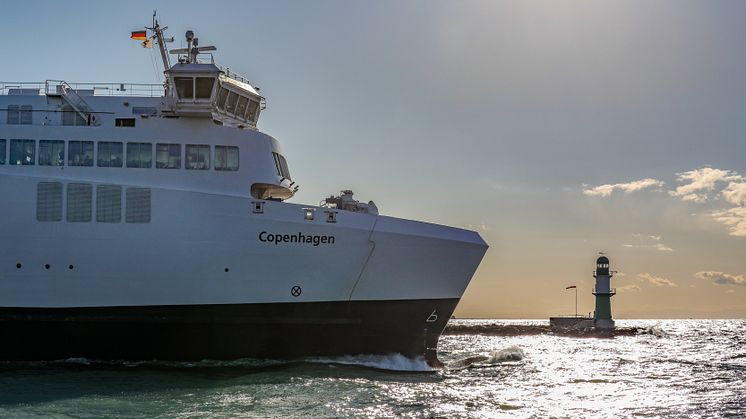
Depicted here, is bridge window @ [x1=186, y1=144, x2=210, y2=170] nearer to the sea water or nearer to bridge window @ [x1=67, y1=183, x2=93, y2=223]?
bridge window @ [x1=67, y1=183, x2=93, y2=223]

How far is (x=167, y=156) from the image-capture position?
21125mm

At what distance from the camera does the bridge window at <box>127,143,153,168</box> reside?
2097 cm

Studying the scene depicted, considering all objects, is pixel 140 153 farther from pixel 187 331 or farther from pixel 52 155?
pixel 187 331

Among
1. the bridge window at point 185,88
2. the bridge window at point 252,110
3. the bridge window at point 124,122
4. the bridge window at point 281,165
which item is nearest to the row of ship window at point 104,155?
the bridge window at point 124,122

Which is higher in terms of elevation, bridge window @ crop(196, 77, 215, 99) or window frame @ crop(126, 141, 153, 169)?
bridge window @ crop(196, 77, 215, 99)

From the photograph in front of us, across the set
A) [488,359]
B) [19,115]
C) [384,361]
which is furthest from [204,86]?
[488,359]

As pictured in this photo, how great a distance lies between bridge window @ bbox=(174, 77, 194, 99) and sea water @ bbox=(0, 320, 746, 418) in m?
8.16

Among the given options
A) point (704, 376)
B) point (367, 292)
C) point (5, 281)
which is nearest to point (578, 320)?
point (704, 376)

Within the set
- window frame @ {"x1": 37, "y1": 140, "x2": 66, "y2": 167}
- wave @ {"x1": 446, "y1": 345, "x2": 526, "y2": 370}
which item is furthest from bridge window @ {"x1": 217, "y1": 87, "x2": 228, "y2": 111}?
wave @ {"x1": 446, "y1": 345, "x2": 526, "y2": 370}

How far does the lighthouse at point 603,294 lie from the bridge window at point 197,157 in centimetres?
5289

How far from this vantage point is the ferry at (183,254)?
1997 centimetres

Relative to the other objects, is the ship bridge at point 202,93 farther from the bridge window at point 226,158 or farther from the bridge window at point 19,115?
the bridge window at point 19,115

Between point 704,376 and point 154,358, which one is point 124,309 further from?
point 704,376

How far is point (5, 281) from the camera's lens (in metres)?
20.0
